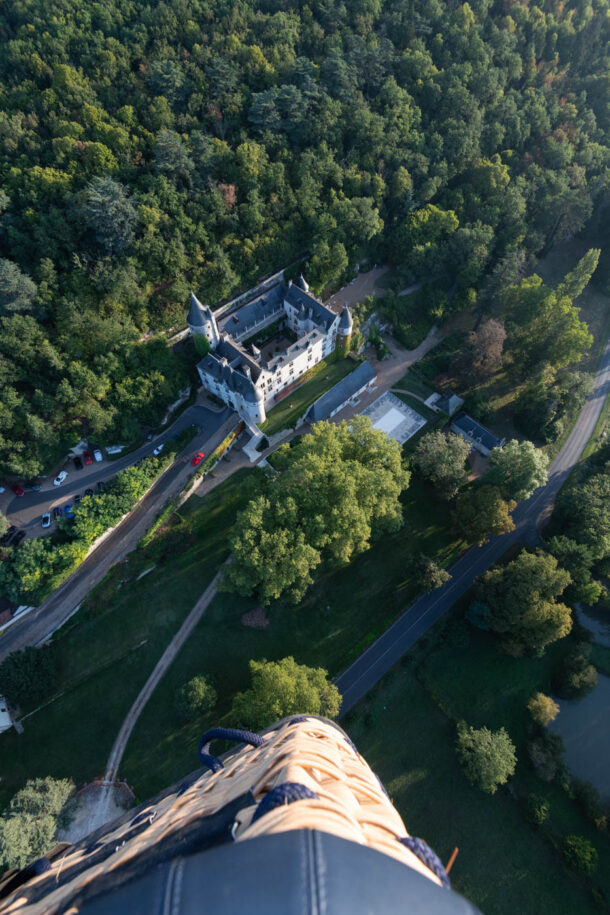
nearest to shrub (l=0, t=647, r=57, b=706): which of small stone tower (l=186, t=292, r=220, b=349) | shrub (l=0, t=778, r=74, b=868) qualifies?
shrub (l=0, t=778, r=74, b=868)

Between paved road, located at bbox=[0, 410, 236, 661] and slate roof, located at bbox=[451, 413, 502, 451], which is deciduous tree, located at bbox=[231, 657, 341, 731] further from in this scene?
slate roof, located at bbox=[451, 413, 502, 451]

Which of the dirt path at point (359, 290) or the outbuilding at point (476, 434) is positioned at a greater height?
the dirt path at point (359, 290)

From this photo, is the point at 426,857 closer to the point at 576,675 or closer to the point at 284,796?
the point at 284,796

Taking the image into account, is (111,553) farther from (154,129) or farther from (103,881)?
(154,129)

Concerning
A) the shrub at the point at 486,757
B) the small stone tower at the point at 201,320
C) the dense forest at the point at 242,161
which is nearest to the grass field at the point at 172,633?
the shrub at the point at 486,757

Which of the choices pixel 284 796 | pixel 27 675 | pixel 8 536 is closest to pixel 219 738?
pixel 284 796

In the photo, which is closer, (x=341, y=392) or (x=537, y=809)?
(x=537, y=809)

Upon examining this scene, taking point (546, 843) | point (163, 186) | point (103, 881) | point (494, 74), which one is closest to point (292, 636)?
point (546, 843)

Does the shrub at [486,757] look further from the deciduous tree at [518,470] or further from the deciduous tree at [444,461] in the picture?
the deciduous tree at [518,470]
